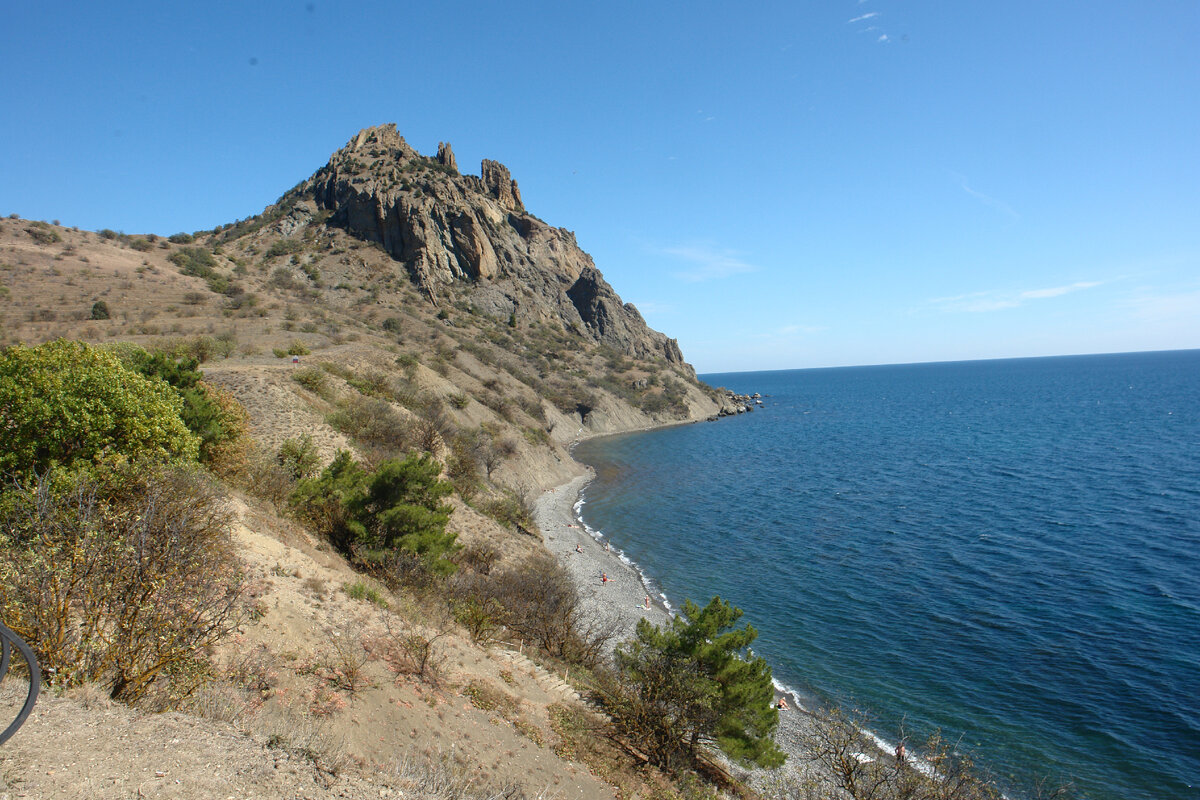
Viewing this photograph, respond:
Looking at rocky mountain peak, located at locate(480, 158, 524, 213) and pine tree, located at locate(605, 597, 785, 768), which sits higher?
rocky mountain peak, located at locate(480, 158, 524, 213)

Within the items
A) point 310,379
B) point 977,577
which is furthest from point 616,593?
point 310,379

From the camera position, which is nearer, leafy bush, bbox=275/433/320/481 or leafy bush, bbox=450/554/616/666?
leafy bush, bbox=450/554/616/666

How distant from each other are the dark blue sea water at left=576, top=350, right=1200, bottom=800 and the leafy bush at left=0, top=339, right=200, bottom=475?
20.4 m

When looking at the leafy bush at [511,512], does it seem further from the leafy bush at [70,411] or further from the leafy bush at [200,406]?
the leafy bush at [70,411]

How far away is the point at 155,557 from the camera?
681 centimetres

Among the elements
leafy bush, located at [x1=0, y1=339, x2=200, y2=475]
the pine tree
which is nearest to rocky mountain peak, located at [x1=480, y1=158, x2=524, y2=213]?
leafy bush, located at [x1=0, y1=339, x2=200, y2=475]

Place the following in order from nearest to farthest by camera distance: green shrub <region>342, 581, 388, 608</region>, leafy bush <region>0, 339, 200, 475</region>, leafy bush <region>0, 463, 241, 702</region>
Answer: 1. leafy bush <region>0, 463, 241, 702</region>
2. leafy bush <region>0, 339, 200, 475</region>
3. green shrub <region>342, 581, 388, 608</region>

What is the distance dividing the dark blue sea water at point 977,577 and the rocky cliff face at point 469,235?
42.1m

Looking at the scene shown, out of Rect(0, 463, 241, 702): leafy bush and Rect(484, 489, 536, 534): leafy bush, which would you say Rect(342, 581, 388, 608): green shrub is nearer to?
Rect(0, 463, 241, 702): leafy bush

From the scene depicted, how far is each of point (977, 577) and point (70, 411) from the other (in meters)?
32.6

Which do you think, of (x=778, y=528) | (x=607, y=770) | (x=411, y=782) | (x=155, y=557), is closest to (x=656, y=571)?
(x=778, y=528)

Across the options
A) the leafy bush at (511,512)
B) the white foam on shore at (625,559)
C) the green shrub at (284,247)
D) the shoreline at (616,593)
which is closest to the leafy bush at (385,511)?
the shoreline at (616,593)

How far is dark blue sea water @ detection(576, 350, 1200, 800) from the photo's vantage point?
55.1ft

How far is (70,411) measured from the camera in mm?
10852
